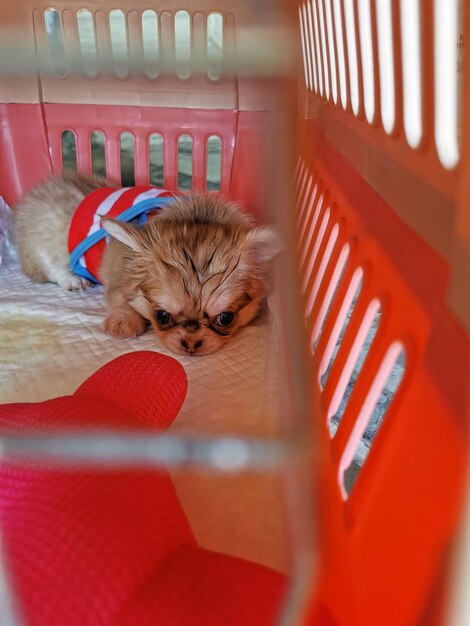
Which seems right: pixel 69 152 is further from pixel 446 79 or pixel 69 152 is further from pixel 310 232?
pixel 446 79

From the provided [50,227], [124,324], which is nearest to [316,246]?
[124,324]

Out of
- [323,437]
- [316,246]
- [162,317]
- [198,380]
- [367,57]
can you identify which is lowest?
[198,380]

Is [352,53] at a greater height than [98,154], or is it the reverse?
[352,53]

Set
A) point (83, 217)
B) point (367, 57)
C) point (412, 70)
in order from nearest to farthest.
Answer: point (412, 70)
point (367, 57)
point (83, 217)

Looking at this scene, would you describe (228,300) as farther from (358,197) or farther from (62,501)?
(62,501)

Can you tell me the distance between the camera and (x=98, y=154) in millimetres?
2512

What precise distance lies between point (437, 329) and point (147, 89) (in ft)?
A: 6.47

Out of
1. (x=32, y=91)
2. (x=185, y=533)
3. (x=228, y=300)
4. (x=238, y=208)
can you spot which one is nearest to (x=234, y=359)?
(x=228, y=300)

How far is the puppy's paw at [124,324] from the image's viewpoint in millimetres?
1731

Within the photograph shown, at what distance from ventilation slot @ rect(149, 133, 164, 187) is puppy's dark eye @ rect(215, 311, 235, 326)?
1004 millimetres

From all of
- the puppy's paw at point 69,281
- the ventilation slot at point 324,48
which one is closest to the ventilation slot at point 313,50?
the ventilation slot at point 324,48

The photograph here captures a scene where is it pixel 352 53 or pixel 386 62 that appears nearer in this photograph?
pixel 386 62

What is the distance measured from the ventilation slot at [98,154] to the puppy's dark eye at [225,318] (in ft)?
3.60

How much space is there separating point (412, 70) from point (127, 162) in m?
1.83
